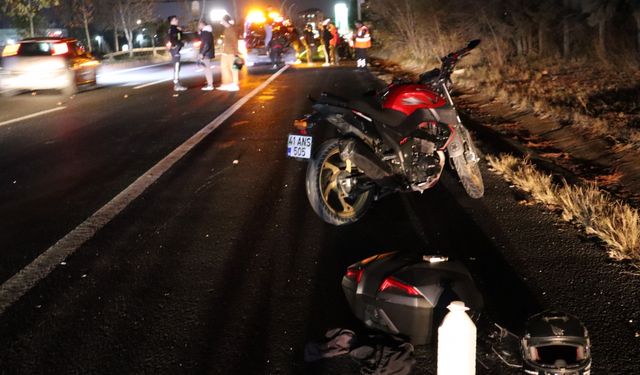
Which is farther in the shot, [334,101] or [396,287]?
[334,101]

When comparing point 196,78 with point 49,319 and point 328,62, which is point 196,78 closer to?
point 328,62

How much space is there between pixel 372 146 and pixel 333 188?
0.49 meters

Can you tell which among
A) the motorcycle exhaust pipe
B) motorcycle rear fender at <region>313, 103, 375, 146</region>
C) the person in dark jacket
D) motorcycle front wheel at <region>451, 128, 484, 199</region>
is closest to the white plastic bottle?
the motorcycle exhaust pipe

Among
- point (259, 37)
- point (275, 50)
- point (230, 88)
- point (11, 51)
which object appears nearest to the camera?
point (230, 88)

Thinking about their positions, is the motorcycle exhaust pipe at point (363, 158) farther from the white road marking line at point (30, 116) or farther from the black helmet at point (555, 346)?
the white road marking line at point (30, 116)

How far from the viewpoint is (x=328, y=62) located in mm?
30281

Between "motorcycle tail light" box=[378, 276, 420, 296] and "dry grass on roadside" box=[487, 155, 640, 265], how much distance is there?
6.79 feet

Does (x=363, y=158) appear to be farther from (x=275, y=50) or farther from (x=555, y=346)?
(x=275, y=50)

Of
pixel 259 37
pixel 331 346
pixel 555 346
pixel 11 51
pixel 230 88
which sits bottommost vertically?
pixel 331 346

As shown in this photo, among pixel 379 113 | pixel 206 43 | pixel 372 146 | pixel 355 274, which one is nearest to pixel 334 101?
pixel 379 113

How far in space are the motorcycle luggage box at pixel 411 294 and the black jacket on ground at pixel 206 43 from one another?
14.7m

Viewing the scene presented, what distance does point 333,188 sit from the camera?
18.1 feet

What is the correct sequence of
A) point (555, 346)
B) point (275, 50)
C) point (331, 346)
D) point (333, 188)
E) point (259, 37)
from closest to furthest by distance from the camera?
point (555, 346) → point (331, 346) → point (333, 188) → point (275, 50) → point (259, 37)

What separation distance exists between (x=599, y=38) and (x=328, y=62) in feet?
48.8
